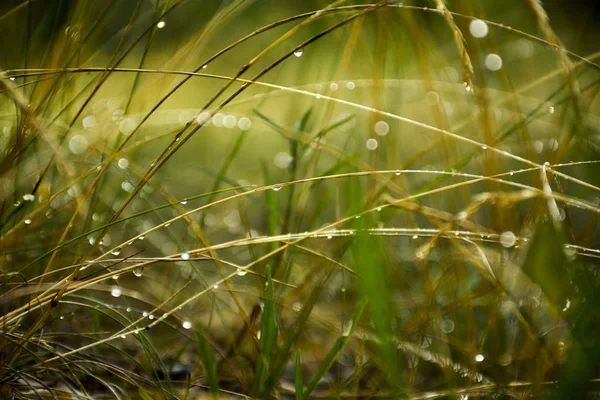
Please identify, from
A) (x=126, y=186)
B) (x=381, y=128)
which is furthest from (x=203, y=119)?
(x=381, y=128)

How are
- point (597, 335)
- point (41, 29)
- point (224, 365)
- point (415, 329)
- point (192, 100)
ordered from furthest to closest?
1. point (192, 100)
2. point (41, 29)
3. point (224, 365)
4. point (415, 329)
5. point (597, 335)

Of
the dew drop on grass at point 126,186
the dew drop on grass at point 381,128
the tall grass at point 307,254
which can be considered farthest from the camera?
the dew drop on grass at point 381,128

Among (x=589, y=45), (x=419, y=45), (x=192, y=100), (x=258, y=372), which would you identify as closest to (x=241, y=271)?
(x=258, y=372)

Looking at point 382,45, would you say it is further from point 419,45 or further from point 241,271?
point 241,271

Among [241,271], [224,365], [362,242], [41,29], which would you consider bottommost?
[224,365]

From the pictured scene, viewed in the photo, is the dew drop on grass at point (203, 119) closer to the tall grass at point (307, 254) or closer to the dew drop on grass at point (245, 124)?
the tall grass at point (307, 254)

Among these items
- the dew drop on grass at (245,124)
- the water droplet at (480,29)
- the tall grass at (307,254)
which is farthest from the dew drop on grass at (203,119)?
the water droplet at (480,29)

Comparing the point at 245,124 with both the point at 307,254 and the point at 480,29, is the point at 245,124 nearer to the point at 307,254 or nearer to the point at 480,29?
the point at 307,254

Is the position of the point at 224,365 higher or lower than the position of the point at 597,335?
lower

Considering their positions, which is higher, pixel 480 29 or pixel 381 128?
pixel 480 29

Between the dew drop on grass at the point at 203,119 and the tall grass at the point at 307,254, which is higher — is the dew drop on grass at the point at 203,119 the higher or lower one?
the higher one

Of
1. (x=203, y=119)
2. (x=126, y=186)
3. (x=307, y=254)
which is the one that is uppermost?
(x=203, y=119)
